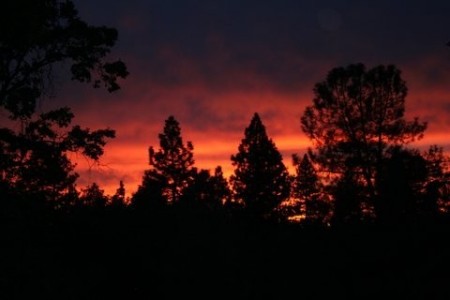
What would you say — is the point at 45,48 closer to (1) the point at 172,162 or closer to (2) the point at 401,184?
(2) the point at 401,184

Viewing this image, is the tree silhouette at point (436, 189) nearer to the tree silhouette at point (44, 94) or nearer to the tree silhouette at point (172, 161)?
the tree silhouette at point (44, 94)

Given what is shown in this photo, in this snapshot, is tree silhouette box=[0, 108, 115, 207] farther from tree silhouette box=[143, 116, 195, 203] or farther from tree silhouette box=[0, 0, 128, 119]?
tree silhouette box=[143, 116, 195, 203]

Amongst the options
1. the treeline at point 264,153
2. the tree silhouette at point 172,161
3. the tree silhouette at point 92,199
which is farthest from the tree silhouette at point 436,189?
the tree silhouette at point 172,161

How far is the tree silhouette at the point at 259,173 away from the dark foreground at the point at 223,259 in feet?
72.9

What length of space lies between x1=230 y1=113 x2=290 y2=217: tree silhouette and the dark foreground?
875 inches

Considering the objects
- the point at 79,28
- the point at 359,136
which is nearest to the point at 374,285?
the point at 359,136

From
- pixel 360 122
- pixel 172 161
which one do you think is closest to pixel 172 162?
pixel 172 161

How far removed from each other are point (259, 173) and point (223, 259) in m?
25.2

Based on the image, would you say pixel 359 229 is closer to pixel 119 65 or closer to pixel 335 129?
pixel 335 129

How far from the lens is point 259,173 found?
144ft

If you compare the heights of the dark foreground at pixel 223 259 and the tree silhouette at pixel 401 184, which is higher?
the tree silhouette at pixel 401 184

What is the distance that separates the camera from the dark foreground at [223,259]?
17.3m

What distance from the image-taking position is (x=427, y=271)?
16.1 m

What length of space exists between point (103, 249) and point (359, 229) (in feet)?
34.1
